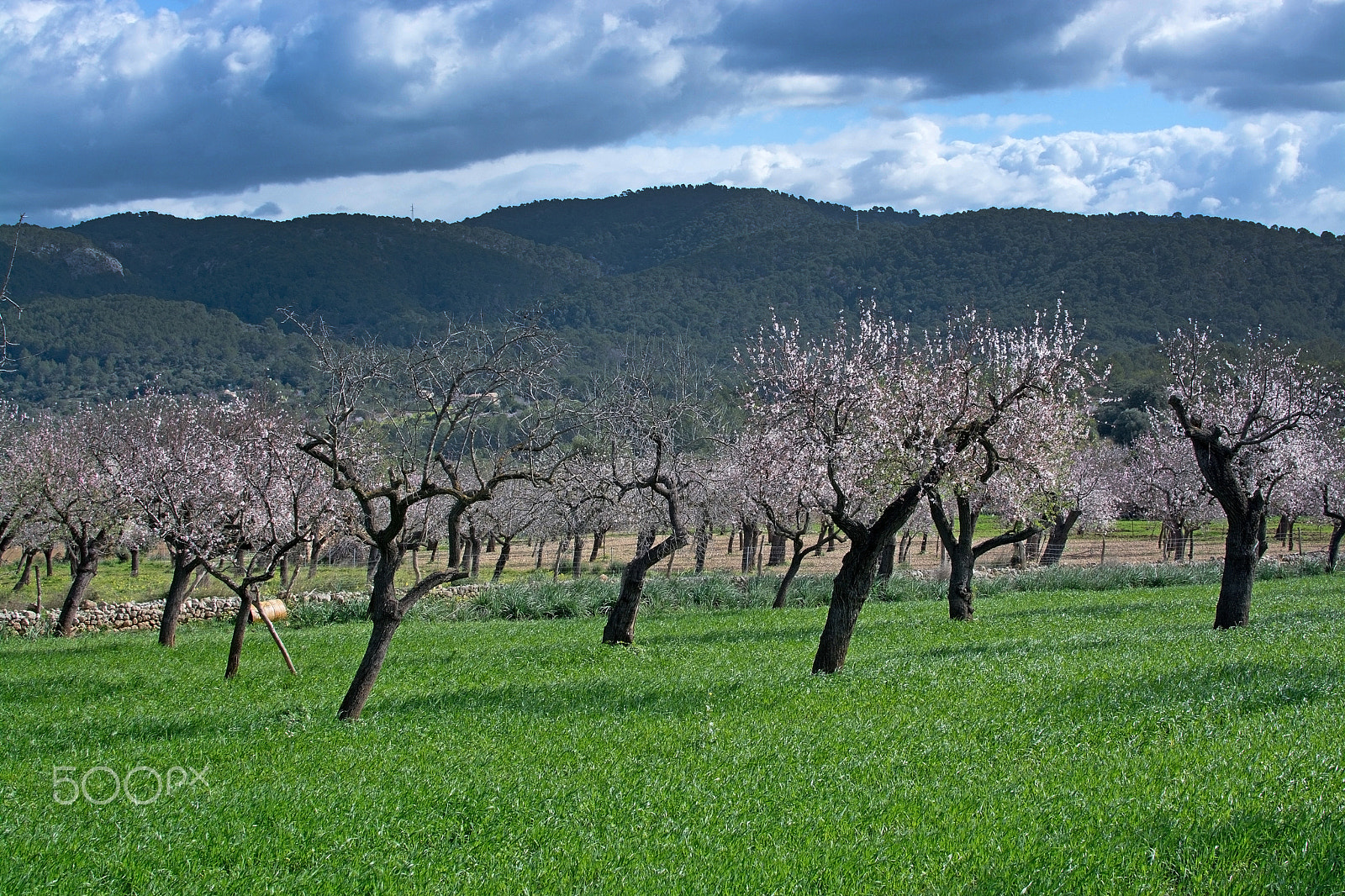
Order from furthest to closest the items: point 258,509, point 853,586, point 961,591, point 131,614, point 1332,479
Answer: point 1332,479 → point 131,614 → point 258,509 → point 961,591 → point 853,586

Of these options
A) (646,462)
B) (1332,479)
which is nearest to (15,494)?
(646,462)

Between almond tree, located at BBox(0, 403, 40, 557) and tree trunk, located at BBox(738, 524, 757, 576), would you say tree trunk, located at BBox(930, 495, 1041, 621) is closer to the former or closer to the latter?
tree trunk, located at BBox(738, 524, 757, 576)

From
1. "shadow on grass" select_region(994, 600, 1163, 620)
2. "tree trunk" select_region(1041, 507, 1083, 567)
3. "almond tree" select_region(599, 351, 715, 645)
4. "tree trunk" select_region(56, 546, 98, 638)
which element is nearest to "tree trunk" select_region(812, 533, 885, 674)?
"almond tree" select_region(599, 351, 715, 645)

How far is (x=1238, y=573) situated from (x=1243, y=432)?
3986 mm

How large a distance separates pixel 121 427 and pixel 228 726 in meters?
22.4

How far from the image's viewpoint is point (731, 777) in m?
6.94

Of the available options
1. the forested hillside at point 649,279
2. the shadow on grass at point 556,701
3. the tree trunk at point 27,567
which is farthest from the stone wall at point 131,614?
the forested hillside at point 649,279

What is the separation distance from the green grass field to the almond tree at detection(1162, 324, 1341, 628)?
2201 mm

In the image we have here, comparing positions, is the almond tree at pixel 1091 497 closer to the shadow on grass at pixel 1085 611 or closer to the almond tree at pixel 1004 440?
the almond tree at pixel 1004 440

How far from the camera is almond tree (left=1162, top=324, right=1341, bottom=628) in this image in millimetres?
15805

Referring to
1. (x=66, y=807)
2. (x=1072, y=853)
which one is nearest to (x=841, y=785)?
(x=1072, y=853)

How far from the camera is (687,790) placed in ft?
21.7

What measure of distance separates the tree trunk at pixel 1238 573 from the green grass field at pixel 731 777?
64.0 inches

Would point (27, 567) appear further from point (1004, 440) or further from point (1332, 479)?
point (1332, 479)
